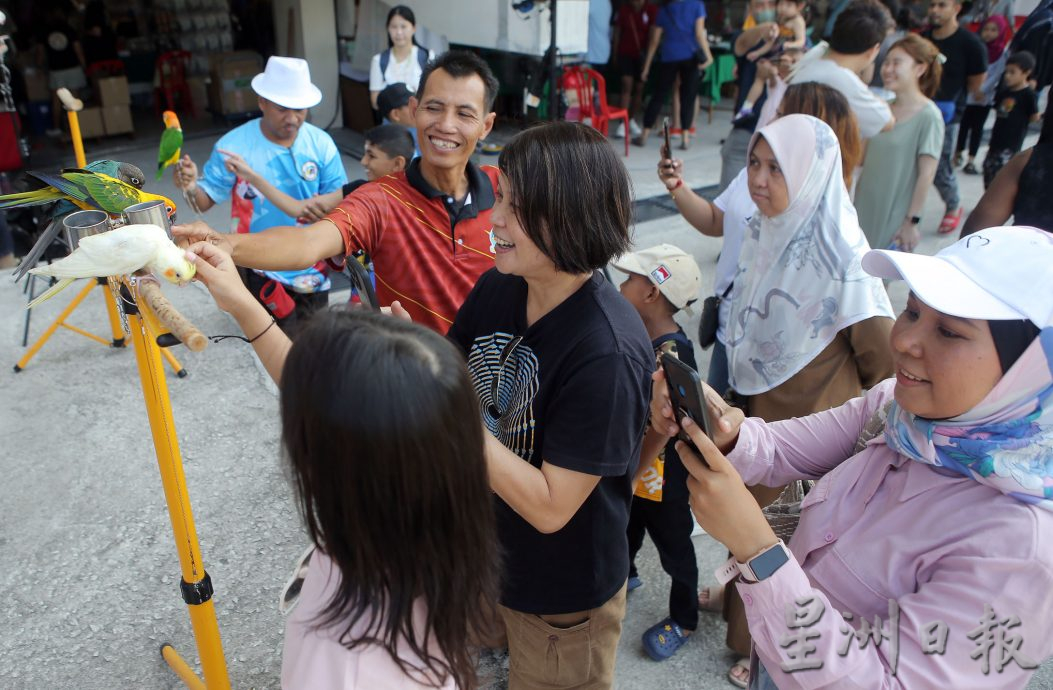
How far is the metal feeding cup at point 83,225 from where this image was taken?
4.34 feet

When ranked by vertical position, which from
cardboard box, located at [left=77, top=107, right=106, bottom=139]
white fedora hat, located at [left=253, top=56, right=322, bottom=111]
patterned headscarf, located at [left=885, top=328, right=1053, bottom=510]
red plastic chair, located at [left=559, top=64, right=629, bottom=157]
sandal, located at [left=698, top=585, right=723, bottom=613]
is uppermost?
white fedora hat, located at [left=253, top=56, right=322, bottom=111]

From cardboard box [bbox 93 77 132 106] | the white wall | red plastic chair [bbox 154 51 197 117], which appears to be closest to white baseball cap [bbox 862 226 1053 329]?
the white wall

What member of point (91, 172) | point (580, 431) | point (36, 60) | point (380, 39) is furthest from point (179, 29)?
point (580, 431)

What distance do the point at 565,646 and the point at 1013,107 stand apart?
22.2ft

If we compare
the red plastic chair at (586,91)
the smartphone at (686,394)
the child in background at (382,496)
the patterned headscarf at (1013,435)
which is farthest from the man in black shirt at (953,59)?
the child in background at (382,496)

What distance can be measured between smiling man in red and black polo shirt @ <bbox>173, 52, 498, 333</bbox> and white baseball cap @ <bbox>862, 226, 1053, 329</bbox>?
128cm

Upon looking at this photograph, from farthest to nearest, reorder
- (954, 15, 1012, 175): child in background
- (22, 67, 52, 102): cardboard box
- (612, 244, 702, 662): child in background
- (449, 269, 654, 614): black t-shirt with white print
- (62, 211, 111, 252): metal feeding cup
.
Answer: (22, 67, 52, 102): cardboard box
(954, 15, 1012, 175): child in background
(612, 244, 702, 662): child in background
(449, 269, 654, 614): black t-shirt with white print
(62, 211, 111, 252): metal feeding cup

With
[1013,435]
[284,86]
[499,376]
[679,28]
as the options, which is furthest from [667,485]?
[679,28]

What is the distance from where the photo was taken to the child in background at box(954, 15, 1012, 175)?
25.1 feet

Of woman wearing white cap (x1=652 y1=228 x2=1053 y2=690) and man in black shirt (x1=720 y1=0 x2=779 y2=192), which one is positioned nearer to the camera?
woman wearing white cap (x1=652 y1=228 x2=1053 y2=690)

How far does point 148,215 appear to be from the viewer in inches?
52.8

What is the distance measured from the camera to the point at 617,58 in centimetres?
947

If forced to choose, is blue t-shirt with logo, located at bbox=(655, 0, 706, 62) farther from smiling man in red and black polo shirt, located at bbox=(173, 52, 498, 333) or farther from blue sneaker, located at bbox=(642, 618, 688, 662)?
blue sneaker, located at bbox=(642, 618, 688, 662)

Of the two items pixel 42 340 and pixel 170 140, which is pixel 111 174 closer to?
pixel 170 140
